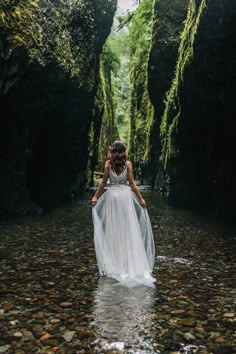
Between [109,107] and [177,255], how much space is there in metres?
39.4

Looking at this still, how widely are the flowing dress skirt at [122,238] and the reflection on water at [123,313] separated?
0.32 meters

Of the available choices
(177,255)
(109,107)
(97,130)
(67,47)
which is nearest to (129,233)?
(177,255)

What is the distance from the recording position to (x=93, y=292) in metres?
5.98

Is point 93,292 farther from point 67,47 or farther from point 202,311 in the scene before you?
point 67,47

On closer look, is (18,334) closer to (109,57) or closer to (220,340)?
(220,340)

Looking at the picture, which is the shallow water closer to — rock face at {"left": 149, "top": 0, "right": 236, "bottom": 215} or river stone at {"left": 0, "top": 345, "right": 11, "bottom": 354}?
river stone at {"left": 0, "top": 345, "right": 11, "bottom": 354}

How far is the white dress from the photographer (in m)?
6.70

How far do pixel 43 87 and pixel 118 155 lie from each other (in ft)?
25.0

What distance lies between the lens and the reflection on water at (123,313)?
4395 mm

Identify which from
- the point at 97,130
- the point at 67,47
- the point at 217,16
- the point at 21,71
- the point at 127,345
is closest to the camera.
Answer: the point at 127,345

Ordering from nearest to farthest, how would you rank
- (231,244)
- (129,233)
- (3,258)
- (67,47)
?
(129,233), (3,258), (231,244), (67,47)

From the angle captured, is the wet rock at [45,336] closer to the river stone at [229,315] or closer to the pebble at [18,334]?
the pebble at [18,334]

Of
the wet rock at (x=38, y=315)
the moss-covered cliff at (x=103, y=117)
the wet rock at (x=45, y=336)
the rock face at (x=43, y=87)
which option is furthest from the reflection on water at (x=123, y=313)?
the moss-covered cliff at (x=103, y=117)

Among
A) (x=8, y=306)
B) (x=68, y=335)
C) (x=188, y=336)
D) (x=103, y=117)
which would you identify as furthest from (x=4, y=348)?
(x=103, y=117)
